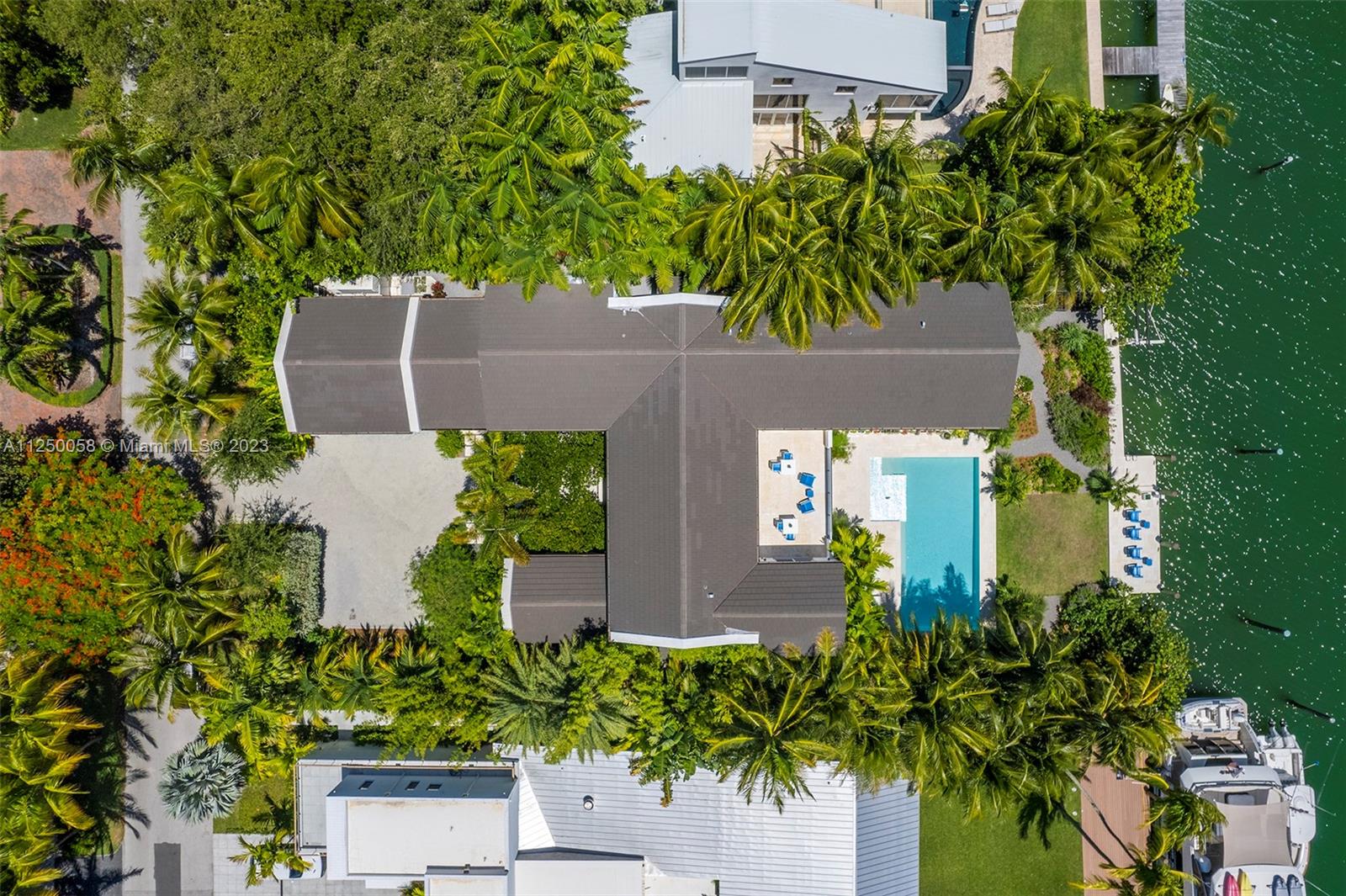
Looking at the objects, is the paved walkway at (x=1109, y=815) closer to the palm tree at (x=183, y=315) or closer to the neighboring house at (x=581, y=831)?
the neighboring house at (x=581, y=831)

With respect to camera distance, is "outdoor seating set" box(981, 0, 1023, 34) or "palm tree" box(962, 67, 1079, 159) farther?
"outdoor seating set" box(981, 0, 1023, 34)

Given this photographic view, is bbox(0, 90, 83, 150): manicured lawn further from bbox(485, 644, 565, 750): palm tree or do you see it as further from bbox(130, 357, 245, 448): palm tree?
bbox(485, 644, 565, 750): palm tree

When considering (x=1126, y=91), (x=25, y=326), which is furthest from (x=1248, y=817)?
(x=25, y=326)

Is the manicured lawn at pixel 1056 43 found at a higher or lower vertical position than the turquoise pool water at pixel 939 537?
higher

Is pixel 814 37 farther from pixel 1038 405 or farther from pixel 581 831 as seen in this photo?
pixel 581 831

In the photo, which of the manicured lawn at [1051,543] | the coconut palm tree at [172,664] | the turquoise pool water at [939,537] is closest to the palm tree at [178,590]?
the coconut palm tree at [172,664]

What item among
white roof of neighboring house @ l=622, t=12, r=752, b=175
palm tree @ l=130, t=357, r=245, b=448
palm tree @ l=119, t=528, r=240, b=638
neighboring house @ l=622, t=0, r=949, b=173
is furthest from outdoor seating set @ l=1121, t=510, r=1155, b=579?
palm tree @ l=130, t=357, r=245, b=448
